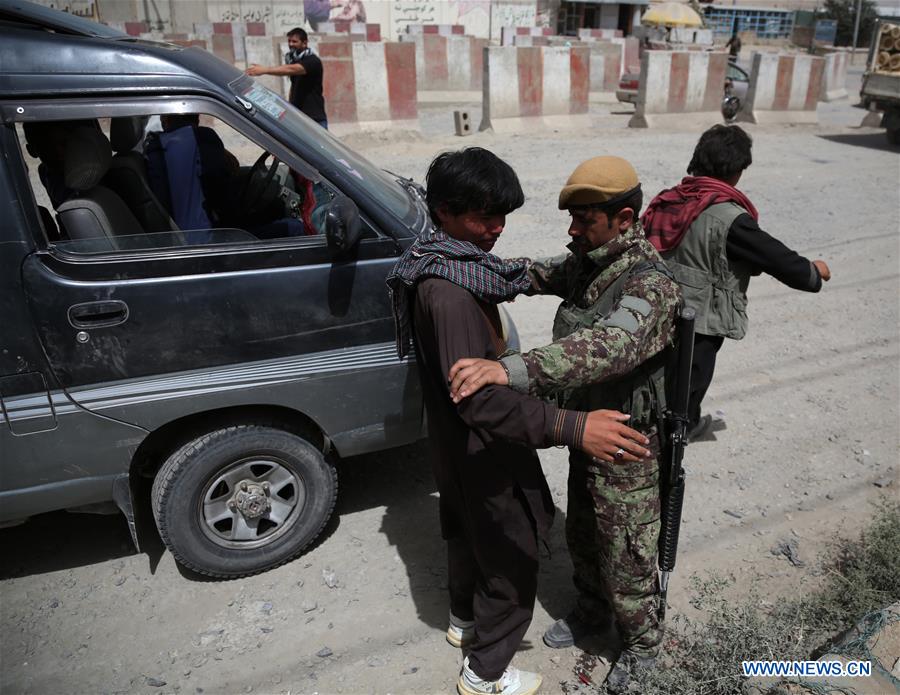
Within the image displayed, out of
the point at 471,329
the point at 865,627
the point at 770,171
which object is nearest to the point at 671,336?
the point at 471,329

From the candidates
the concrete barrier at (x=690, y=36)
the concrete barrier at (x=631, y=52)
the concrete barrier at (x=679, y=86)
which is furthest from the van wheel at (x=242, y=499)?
the concrete barrier at (x=690, y=36)

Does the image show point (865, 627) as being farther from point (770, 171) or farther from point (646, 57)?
point (646, 57)

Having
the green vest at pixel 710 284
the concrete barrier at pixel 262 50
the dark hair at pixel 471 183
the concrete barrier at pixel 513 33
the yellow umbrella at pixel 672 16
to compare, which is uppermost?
the yellow umbrella at pixel 672 16

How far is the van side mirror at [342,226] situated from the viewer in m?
2.82

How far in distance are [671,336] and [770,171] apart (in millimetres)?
10638

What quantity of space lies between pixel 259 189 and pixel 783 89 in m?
16.9

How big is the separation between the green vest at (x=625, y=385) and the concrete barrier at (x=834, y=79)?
2477 cm

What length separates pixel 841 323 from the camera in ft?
19.7

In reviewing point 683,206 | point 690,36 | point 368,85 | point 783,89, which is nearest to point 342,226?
point 683,206

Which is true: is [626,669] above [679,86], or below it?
below

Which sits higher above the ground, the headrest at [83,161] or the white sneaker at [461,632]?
the headrest at [83,161]

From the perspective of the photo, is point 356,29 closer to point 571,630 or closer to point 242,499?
point 242,499

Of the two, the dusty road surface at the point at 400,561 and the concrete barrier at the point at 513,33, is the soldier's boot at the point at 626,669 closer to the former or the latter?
the dusty road surface at the point at 400,561

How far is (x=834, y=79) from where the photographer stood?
944 inches
